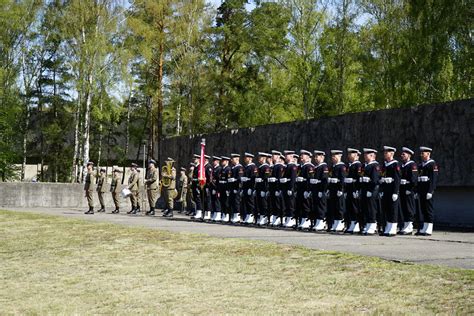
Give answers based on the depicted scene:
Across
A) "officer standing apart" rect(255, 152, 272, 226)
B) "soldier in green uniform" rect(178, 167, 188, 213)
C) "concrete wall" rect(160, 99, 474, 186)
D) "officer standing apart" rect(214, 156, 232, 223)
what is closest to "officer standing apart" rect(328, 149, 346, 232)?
"officer standing apart" rect(255, 152, 272, 226)

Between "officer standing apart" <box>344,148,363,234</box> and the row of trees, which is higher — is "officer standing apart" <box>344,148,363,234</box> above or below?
below

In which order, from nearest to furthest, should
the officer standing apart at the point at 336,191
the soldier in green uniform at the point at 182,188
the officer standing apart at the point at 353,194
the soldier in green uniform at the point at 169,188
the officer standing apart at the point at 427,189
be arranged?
1. the officer standing apart at the point at 427,189
2. the officer standing apart at the point at 353,194
3. the officer standing apart at the point at 336,191
4. the soldier in green uniform at the point at 169,188
5. the soldier in green uniform at the point at 182,188

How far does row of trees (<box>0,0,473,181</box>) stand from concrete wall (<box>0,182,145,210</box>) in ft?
10.1

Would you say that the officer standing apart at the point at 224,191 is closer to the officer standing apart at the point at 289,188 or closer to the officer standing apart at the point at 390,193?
the officer standing apart at the point at 289,188

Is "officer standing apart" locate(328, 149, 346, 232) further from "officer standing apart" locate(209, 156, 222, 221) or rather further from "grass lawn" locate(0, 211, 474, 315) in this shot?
"officer standing apart" locate(209, 156, 222, 221)

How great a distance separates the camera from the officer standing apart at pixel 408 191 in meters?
16.0

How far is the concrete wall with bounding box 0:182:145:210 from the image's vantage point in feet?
115

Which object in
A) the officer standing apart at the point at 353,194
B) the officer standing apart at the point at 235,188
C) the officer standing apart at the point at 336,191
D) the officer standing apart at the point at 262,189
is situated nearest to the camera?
the officer standing apart at the point at 353,194

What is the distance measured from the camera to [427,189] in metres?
15.9

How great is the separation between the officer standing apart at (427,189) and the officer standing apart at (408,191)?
0.17 meters

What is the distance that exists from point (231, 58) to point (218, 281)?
36468 mm

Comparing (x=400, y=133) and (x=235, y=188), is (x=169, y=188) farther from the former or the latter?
(x=400, y=133)

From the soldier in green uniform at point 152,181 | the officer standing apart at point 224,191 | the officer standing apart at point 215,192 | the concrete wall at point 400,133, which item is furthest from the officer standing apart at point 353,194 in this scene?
the soldier in green uniform at point 152,181

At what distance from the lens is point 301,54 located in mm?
37812
